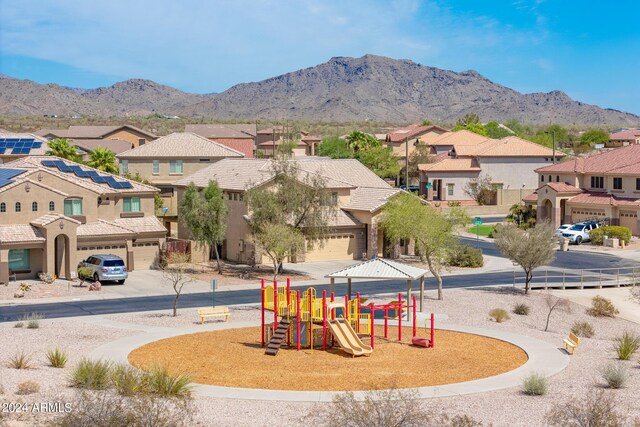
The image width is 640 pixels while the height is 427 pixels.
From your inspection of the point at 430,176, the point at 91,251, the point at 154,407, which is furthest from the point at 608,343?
the point at 430,176

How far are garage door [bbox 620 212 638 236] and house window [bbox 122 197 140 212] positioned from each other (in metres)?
37.3

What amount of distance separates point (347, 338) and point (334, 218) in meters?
28.5

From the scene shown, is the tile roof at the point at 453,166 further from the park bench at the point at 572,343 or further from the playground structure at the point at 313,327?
the park bench at the point at 572,343

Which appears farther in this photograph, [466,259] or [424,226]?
[466,259]

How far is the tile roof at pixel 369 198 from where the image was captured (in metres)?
62.9

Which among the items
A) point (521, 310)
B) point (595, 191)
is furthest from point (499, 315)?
point (595, 191)

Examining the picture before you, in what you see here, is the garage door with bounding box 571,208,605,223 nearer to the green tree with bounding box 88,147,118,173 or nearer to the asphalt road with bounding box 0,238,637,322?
the asphalt road with bounding box 0,238,637,322

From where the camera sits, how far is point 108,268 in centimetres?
5153

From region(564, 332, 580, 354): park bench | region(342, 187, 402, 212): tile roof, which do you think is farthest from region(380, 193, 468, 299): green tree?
region(564, 332, 580, 354): park bench

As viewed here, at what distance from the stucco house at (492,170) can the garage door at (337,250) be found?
1419 inches

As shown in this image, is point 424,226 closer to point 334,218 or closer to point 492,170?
point 334,218

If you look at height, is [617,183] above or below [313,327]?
above

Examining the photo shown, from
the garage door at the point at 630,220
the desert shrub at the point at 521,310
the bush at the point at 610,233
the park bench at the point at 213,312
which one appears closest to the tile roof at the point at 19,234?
the park bench at the point at 213,312

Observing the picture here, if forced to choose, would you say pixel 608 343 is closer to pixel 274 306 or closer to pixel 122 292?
pixel 274 306
